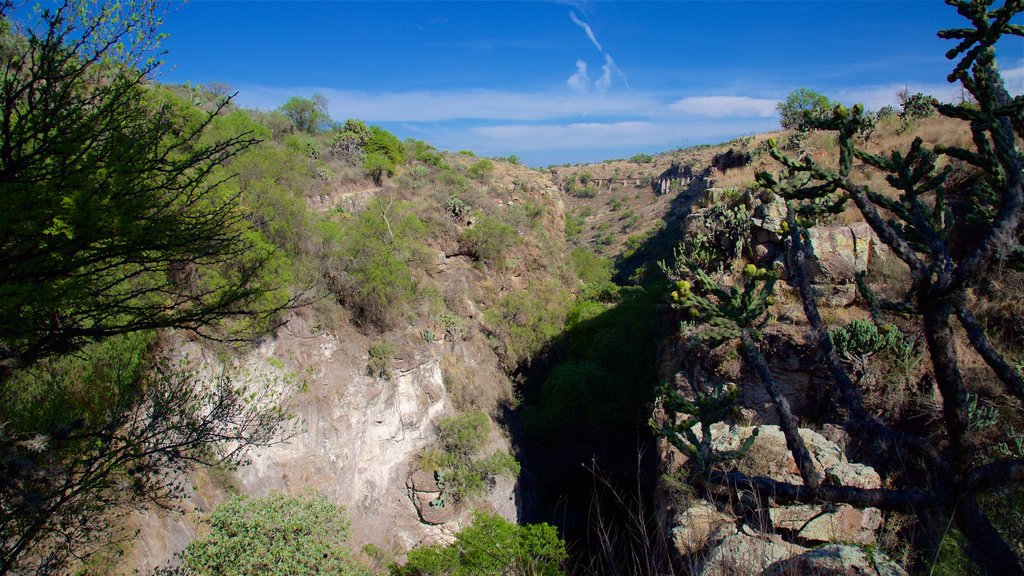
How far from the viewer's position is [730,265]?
10164mm

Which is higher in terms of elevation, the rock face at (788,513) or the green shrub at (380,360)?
the rock face at (788,513)

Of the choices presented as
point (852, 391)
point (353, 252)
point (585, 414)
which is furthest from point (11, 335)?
point (585, 414)

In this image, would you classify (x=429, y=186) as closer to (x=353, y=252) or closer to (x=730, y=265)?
(x=353, y=252)

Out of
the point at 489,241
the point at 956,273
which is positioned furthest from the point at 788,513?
the point at 489,241

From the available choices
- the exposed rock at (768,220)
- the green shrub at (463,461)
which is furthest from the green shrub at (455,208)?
the exposed rock at (768,220)

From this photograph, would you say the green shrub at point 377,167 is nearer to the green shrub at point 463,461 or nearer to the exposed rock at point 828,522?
the green shrub at point 463,461

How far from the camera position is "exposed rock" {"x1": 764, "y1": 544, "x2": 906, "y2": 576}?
279cm

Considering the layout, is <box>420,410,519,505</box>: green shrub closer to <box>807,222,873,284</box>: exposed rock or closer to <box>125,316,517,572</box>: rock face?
<box>125,316,517,572</box>: rock face

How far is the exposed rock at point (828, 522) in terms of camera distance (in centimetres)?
455

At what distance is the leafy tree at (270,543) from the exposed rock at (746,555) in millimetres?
6196

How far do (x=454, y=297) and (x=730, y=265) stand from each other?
9413 mm

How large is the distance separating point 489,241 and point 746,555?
16.6 m

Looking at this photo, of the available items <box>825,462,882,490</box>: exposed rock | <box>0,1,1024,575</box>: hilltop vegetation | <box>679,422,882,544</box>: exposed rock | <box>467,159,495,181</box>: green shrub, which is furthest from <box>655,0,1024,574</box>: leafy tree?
<box>467,159,495,181</box>: green shrub

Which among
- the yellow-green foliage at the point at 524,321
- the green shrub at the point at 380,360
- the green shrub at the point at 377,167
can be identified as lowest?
the yellow-green foliage at the point at 524,321
